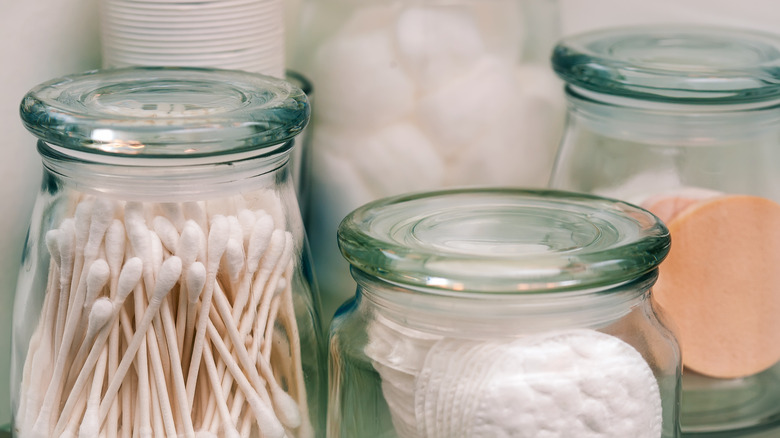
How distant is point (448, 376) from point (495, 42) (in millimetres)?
290

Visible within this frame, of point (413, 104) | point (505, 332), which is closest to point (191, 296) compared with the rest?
point (505, 332)

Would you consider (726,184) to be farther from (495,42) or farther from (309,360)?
(309,360)

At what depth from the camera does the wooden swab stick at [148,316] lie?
370 mm

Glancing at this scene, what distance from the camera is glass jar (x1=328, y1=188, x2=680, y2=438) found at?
352mm

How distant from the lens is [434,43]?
56 cm

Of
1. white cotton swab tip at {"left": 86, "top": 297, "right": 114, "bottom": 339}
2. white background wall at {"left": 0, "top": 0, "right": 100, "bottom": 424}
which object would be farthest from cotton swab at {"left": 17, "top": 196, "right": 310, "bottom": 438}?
white background wall at {"left": 0, "top": 0, "right": 100, "bottom": 424}

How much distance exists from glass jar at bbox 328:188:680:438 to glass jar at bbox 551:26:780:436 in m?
0.10

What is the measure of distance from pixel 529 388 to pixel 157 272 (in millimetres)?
169

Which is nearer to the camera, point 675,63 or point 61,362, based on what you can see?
point 61,362

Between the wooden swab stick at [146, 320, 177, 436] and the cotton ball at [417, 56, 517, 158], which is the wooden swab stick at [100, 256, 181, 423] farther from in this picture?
the cotton ball at [417, 56, 517, 158]

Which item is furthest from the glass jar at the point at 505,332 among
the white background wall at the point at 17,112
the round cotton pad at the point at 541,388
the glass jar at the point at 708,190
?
the white background wall at the point at 17,112

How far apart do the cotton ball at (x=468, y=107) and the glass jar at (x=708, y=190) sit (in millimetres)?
43

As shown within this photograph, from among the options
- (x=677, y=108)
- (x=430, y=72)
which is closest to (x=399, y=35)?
(x=430, y=72)

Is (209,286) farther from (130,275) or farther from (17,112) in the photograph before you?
(17,112)
